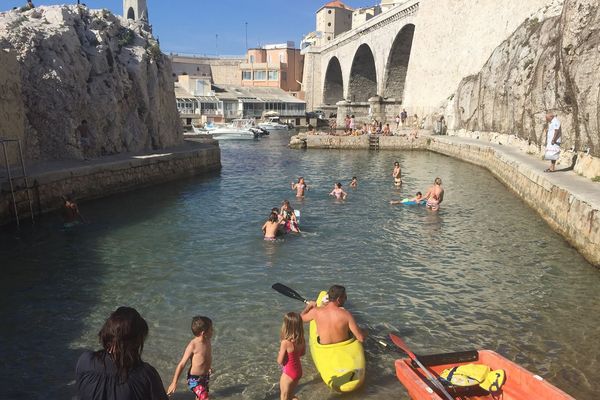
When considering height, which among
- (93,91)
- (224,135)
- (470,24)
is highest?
(470,24)

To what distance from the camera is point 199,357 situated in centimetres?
522

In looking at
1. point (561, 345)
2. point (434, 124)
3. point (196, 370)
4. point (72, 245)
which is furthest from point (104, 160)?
point (434, 124)

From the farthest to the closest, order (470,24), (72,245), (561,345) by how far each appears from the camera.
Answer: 1. (470,24)
2. (72,245)
3. (561,345)

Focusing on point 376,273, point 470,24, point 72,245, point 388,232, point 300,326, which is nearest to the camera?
point 300,326

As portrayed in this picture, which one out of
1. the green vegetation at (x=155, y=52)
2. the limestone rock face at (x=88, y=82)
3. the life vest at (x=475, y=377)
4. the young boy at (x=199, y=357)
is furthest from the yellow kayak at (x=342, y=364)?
the green vegetation at (x=155, y=52)

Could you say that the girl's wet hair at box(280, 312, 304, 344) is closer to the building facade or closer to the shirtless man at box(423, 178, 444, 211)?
the shirtless man at box(423, 178, 444, 211)

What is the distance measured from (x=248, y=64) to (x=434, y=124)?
197 ft

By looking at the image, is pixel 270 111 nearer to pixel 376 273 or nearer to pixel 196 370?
pixel 376 273

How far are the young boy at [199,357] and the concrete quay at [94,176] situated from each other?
1066 cm

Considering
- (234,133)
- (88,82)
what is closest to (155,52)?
(88,82)

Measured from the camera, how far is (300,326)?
5.28 m

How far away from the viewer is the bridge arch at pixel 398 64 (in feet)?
183

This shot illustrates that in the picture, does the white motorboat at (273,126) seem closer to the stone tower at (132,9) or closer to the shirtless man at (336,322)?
the stone tower at (132,9)

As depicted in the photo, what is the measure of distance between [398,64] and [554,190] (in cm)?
4919
